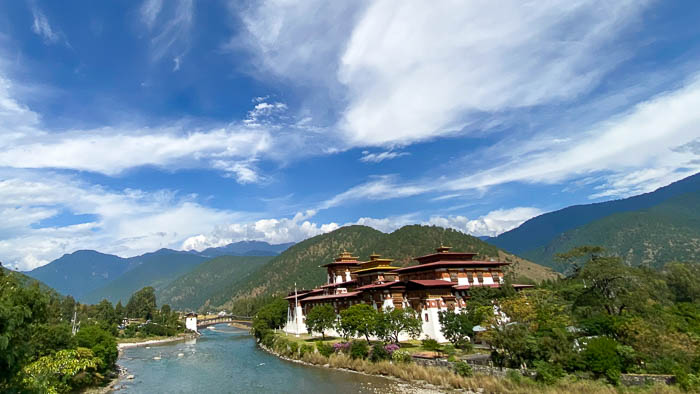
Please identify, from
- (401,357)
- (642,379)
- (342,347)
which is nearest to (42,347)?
(342,347)

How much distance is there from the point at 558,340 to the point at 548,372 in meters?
3.01

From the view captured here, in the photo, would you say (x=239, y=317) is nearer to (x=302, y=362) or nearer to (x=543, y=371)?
(x=302, y=362)

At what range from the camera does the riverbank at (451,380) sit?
26250 mm

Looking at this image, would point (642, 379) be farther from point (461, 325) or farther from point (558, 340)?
point (461, 325)

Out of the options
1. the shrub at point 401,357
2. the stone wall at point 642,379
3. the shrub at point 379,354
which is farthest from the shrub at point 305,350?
the stone wall at point 642,379

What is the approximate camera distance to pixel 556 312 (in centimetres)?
4128

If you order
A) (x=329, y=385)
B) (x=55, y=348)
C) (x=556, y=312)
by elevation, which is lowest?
(x=329, y=385)

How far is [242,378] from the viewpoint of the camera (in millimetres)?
45281

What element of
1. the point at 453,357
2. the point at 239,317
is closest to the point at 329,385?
the point at 453,357

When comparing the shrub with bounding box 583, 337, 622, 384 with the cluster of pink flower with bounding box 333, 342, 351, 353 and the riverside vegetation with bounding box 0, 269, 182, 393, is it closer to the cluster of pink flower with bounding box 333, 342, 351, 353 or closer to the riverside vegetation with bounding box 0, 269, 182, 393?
the cluster of pink flower with bounding box 333, 342, 351, 353

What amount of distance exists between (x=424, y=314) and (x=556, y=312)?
52.5ft

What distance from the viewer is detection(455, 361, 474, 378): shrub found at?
110 ft

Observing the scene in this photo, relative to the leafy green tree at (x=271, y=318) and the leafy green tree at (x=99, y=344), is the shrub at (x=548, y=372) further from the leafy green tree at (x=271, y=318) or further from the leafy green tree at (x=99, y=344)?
the leafy green tree at (x=271, y=318)

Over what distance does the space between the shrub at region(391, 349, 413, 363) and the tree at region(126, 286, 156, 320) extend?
374 feet
